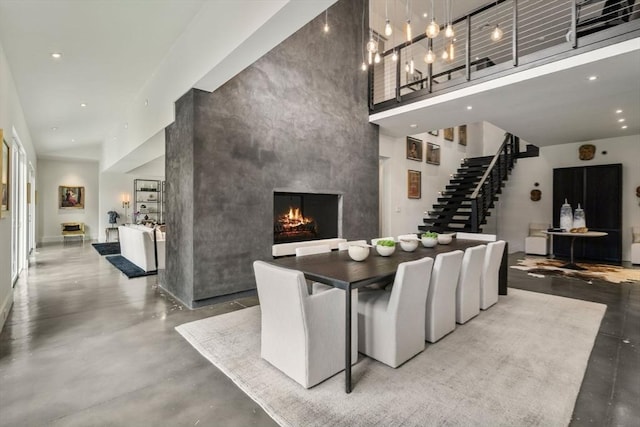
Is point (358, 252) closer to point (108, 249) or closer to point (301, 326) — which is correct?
point (301, 326)

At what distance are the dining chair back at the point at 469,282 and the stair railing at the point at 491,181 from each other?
3.25 meters

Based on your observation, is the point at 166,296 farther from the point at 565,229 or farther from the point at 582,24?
the point at 565,229

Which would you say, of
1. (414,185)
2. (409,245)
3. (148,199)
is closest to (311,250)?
(409,245)

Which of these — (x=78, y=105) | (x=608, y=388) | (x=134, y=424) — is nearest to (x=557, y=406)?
(x=608, y=388)

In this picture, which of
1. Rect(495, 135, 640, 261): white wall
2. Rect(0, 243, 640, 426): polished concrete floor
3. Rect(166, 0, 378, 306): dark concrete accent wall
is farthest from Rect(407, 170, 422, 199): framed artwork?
Rect(0, 243, 640, 426): polished concrete floor

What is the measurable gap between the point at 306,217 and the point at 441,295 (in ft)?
11.2

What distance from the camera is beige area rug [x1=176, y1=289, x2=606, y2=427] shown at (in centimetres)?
182

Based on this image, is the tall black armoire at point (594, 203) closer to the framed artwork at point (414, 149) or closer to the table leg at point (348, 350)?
the framed artwork at point (414, 149)

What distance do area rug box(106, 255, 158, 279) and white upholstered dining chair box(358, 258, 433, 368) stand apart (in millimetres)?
4622

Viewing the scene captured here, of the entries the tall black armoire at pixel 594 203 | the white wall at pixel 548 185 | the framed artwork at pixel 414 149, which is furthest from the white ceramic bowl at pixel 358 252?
the white wall at pixel 548 185

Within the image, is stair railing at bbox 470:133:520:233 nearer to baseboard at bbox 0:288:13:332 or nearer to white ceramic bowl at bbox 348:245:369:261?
white ceramic bowl at bbox 348:245:369:261

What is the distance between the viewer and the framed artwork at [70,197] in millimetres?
10891

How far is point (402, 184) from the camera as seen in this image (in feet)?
24.0

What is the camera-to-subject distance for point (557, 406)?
191 cm
